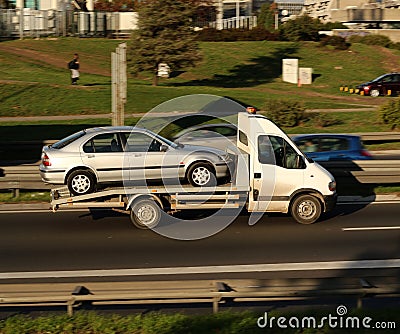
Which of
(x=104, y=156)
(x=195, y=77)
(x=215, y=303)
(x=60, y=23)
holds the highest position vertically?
(x=60, y=23)

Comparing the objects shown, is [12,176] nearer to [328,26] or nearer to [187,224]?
[187,224]

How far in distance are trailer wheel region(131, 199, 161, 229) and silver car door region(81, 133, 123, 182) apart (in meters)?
1.24

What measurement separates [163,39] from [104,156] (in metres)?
27.1

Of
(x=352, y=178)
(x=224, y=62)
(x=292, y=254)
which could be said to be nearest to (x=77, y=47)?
(x=224, y=62)

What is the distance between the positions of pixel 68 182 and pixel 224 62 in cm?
3769

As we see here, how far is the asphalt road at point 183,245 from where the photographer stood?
37.0ft

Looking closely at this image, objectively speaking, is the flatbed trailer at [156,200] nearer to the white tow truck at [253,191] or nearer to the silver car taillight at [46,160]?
the white tow truck at [253,191]

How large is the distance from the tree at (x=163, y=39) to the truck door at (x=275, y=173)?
27761 mm

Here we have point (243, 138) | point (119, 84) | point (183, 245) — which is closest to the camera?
point (183, 245)

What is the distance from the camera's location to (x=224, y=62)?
5106cm

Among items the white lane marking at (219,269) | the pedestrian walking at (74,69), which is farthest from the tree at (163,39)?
the white lane marking at (219,269)

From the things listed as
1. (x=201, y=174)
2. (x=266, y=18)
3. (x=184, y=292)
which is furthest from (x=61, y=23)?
(x=184, y=292)

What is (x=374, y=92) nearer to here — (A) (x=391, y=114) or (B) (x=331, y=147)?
(A) (x=391, y=114)

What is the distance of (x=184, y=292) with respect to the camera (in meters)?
7.89
